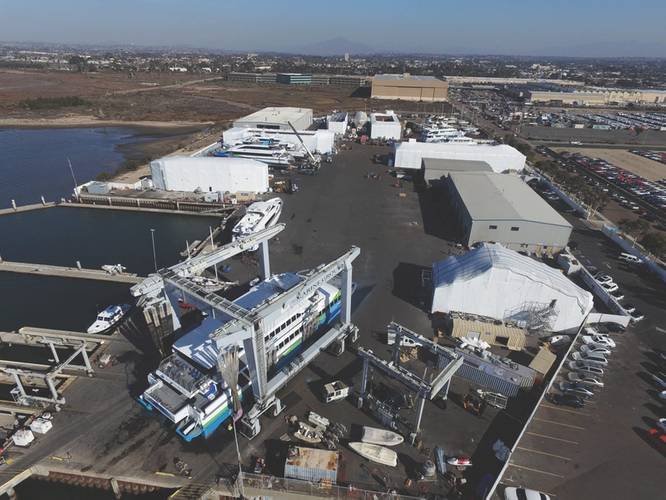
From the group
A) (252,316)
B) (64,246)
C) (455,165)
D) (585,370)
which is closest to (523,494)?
(585,370)

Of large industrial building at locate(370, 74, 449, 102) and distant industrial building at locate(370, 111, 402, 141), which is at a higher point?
large industrial building at locate(370, 74, 449, 102)

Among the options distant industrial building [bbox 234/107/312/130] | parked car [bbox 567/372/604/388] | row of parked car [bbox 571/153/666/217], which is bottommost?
parked car [bbox 567/372/604/388]

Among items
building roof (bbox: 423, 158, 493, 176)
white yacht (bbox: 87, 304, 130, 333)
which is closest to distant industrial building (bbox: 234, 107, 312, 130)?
building roof (bbox: 423, 158, 493, 176)

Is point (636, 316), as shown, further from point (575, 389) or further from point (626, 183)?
point (626, 183)

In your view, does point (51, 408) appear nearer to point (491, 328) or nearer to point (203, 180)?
point (491, 328)

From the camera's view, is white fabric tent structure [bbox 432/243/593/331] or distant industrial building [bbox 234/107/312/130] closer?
white fabric tent structure [bbox 432/243/593/331]

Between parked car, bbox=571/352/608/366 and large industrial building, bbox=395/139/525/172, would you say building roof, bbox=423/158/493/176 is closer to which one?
large industrial building, bbox=395/139/525/172

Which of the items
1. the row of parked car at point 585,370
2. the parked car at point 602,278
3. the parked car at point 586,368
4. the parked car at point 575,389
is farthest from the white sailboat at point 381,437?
the parked car at point 602,278

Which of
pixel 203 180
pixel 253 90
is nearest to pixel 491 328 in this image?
pixel 203 180
